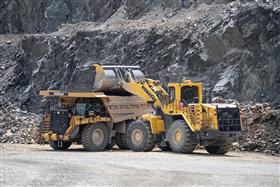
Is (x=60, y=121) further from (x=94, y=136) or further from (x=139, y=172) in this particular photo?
(x=139, y=172)

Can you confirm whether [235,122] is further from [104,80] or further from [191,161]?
[104,80]

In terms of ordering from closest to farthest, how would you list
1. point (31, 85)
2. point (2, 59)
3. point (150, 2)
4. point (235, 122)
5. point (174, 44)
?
point (235, 122), point (174, 44), point (150, 2), point (31, 85), point (2, 59)

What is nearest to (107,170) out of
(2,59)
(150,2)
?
(150,2)

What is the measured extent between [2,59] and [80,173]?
33.8 m

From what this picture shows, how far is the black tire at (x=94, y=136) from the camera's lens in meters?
20.3

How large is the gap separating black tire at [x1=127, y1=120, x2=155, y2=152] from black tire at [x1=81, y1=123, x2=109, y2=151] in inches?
45.8

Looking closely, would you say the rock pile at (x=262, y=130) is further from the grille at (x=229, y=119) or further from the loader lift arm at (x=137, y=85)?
the loader lift arm at (x=137, y=85)

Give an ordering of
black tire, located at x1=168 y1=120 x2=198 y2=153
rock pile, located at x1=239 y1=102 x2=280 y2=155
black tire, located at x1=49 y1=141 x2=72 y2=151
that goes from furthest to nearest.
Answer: black tire, located at x1=49 y1=141 x2=72 y2=151, rock pile, located at x1=239 y1=102 x2=280 y2=155, black tire, located at x1=168 y1=120 x2=198 y2=153

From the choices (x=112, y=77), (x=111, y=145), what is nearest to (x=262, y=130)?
(x=111, y=145)

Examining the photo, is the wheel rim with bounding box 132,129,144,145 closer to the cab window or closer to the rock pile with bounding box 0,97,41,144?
the cab window

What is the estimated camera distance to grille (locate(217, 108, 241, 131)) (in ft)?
58.4

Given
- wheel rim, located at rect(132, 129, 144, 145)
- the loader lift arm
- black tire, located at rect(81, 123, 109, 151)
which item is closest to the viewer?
wheel rim, located at rect(132, 129, 144, 145)

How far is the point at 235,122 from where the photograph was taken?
711 inches

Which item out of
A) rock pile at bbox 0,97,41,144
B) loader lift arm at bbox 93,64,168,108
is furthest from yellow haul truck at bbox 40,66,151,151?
rock pile at bbox 0,97,41,144
